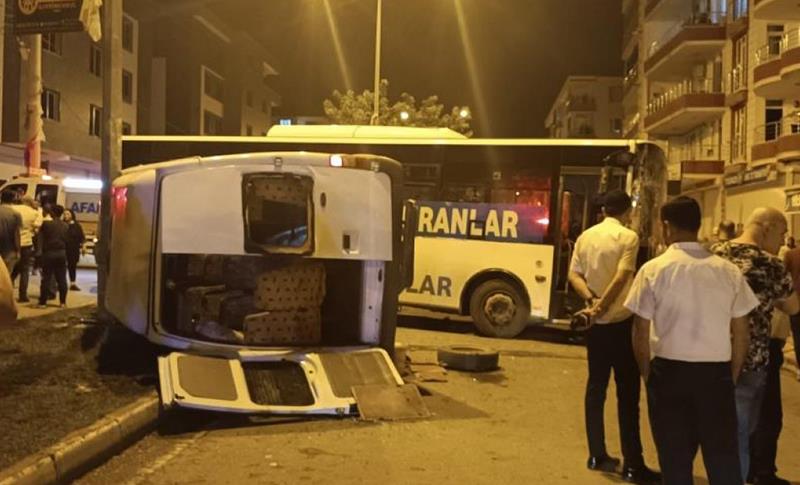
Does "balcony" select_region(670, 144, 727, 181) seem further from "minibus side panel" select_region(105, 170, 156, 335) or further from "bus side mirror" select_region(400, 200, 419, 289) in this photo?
"minibus side panel" select_region(105, 170, 156, 335)

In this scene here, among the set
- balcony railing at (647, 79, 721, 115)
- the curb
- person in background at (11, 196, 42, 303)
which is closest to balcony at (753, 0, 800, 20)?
balcony railing at (647, 79, 721, 115)

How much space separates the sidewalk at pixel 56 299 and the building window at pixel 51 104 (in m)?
13.6

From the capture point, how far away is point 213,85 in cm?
5522

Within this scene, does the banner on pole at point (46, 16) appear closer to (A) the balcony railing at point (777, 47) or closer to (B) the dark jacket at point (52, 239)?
(B) the dark jacket at point (52, 239)

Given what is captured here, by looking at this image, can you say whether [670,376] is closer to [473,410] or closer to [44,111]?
[473,410]

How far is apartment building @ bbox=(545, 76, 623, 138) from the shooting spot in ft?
244

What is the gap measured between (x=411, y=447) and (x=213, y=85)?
5158 centimetres

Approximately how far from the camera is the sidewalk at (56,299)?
42.8 ft

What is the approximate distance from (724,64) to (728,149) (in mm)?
4016

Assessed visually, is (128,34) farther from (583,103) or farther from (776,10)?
(583,103)

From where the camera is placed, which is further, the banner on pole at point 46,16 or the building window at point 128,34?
the building window at point 128,34

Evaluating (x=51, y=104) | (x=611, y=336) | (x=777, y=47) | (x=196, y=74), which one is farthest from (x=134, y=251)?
(x=196, y=74)

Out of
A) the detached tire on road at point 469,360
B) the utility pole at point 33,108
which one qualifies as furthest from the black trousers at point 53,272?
the utility pole at point 33,108

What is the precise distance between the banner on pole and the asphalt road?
8974 millimetres
